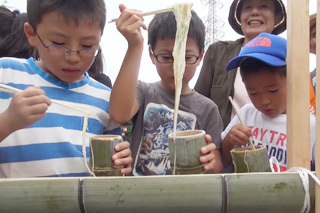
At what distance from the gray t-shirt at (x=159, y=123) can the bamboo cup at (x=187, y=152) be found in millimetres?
575

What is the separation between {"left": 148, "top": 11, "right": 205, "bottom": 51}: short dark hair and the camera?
1967mm

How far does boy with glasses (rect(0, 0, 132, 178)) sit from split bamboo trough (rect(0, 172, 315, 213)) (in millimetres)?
427

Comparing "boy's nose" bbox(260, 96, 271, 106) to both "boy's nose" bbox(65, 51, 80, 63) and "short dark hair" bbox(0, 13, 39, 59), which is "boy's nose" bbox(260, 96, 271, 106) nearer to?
"boy's nose" bbox(65, 51, 80, 63)

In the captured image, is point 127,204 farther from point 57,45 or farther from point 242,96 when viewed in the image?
point 242,96

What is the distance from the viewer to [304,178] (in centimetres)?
96

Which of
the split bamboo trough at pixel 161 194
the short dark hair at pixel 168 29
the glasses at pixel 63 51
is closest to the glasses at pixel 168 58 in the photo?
the short dark hair at pixel 168 29

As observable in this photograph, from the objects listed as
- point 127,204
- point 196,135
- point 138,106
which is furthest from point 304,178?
point 138,106

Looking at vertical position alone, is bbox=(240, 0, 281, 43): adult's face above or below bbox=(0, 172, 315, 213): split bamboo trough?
above

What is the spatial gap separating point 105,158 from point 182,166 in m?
0.24

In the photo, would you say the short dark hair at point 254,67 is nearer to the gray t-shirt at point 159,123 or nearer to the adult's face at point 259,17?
the gray t-shirt at point 159,123

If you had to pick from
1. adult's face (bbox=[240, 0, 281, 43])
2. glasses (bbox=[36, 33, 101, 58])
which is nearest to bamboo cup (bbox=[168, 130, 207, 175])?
glasses (bbox=[36, 33, 101, 58])

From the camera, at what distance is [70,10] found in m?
1.46

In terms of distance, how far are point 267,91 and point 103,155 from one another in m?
0.97

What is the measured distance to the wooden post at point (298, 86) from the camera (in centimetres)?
104
